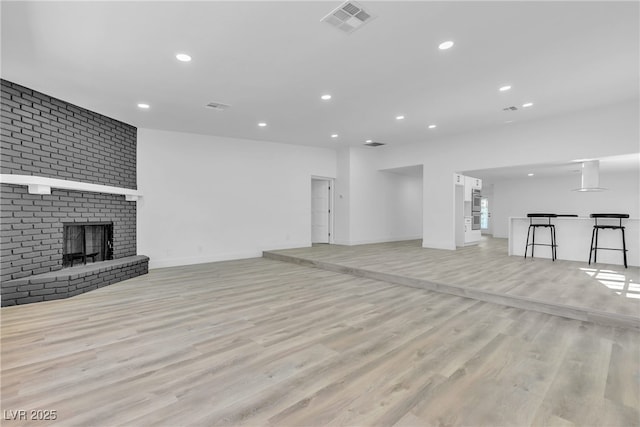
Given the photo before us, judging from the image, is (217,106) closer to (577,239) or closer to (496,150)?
(496,150)

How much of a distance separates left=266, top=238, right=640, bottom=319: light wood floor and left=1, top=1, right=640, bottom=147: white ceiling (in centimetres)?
283

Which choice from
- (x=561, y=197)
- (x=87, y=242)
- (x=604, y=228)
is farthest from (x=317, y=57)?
(x=561, y=197)

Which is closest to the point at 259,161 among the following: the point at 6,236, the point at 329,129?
the point at 329,129

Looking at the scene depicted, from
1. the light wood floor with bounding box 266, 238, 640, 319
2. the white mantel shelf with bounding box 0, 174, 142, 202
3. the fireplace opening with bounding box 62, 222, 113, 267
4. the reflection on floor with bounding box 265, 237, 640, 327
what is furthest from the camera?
the fireplace opening with bounding box 62, 222, 113, 267

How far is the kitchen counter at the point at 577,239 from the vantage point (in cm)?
566

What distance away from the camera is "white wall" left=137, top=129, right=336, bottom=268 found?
6.32 m

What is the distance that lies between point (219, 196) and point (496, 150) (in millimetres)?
6463

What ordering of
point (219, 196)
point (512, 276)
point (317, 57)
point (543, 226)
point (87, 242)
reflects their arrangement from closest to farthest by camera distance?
point (317, 57), point (512, 276), point (87, 242), point (543, 226), point (219, 196)

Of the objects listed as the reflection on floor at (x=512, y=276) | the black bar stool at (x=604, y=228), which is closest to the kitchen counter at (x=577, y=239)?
the black bar stool at (x=604, y=228)

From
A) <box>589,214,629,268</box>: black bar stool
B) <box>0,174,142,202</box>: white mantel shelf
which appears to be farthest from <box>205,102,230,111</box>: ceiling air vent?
<box>589,214,629,268</box>: black bar stool

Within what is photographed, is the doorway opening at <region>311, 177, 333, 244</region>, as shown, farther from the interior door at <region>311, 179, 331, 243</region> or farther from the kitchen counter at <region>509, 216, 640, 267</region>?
the kitchen counter at <region>509, 216, 640, 267</region>

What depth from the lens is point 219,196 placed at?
7113 millimetres

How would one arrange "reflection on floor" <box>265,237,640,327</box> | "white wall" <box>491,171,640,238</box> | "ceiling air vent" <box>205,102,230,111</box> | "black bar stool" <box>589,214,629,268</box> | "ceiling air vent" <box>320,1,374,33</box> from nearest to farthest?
"ceiling air vent" <box>320,1,374,33</box> < "reflection on floor" <box>265,237,640,327</box> < "ceiling air vent" <box>205,102,230,111</box> < "black bar stool" <box>589,214,629,268</box> < "white wall" <box>491,171,640,238</box>

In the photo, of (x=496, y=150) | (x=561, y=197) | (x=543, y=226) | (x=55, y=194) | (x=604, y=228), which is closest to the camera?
(x=55, y=194)
